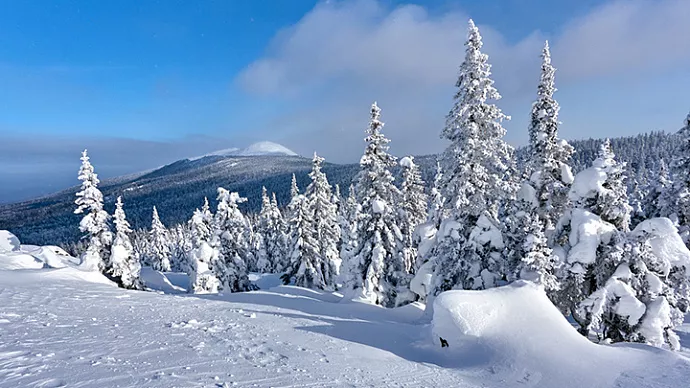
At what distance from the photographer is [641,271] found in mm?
13312

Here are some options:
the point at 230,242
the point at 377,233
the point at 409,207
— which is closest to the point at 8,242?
the point at 230,242

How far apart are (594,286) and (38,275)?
26586 mm

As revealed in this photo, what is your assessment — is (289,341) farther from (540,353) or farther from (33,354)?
(540,353)

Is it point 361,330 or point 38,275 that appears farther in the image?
point 38,275

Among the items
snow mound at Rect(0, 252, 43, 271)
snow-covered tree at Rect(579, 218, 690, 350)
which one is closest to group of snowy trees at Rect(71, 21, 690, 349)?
snow-covered tree at Rect(579, 218, 690, 350)

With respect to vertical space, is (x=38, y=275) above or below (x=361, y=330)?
above

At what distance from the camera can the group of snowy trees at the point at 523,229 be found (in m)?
13.5

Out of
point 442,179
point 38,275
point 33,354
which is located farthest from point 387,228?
point 38,275

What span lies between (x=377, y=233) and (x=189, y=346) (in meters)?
14.3

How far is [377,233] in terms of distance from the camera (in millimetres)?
22266

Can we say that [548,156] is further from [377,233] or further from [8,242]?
[8,242]

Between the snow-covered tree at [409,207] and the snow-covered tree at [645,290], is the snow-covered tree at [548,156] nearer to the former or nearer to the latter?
the snow-covered tree at [645,290]

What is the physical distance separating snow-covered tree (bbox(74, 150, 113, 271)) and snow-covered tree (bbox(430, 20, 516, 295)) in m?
25.3

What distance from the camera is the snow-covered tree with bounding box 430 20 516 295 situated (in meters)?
16.7
